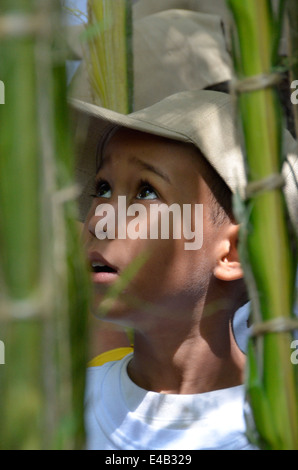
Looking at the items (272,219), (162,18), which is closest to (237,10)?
(272,219)

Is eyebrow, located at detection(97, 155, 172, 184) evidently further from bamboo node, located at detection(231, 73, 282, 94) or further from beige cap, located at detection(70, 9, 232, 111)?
beige cap, located at detection(70, 9, 232, 111)

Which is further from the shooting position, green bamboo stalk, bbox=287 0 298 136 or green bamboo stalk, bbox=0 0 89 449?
green bamboo stalk, bbox=287 0 298 136

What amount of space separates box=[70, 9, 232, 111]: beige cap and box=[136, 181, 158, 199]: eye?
58 cm

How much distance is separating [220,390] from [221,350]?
2.4 inches

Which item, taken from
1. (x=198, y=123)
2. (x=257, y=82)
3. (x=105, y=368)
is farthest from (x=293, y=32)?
(x=105, y=368)

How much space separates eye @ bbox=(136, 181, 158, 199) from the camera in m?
0.83

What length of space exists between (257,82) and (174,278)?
461mm

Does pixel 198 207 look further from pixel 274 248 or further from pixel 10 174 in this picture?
pixel 10 174

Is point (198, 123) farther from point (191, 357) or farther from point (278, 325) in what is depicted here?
point (278, 325)

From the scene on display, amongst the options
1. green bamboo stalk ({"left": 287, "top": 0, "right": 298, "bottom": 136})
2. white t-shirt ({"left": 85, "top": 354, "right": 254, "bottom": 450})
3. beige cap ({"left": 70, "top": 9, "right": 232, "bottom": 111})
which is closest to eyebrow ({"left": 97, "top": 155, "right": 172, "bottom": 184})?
white t-shirt ({"left": 85, "top": 354, "right": 254, "bottom": 450})

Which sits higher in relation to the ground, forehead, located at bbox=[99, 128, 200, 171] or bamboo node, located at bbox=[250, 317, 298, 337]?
forehead, located at bbox=[99, 128, 200, 171]

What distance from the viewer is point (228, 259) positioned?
0.87 metres

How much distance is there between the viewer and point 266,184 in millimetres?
397

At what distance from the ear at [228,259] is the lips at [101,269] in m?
0.16
